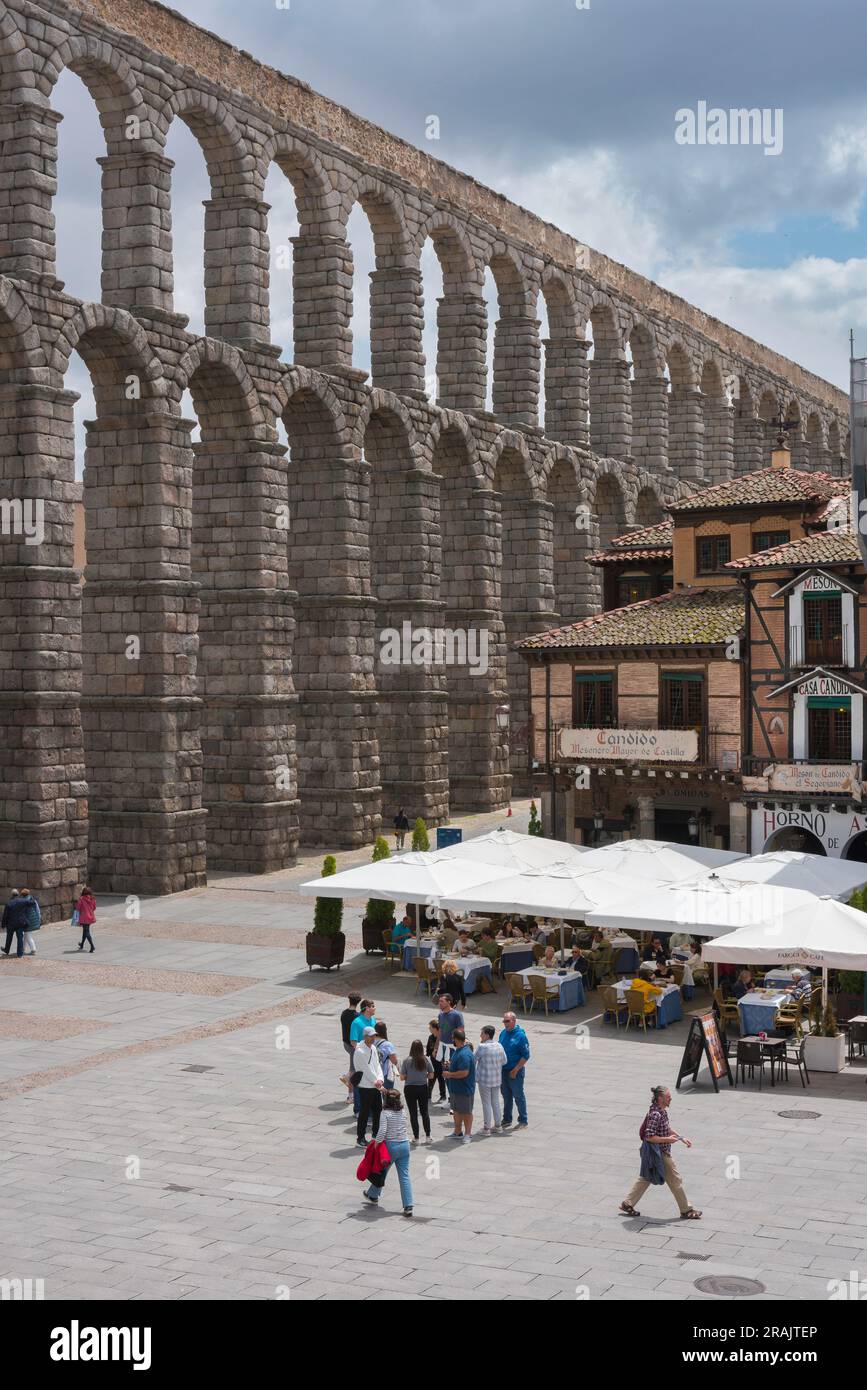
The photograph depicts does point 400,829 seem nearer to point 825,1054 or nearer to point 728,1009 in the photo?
point 728,1009

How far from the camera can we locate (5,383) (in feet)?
126

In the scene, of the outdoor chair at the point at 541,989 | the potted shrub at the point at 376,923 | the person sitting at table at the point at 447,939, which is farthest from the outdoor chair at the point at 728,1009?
the potted shrub at the point at 376,923

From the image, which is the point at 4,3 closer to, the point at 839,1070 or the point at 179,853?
the point at 179,853

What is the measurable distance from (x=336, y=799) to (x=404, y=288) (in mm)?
16970

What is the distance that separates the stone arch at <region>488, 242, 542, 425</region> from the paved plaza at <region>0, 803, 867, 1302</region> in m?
37.9

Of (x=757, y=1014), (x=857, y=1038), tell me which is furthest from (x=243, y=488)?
(x=857, y=1038)

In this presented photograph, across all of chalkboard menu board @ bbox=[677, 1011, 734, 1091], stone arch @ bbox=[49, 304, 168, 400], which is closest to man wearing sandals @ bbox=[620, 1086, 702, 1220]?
chalkboard menu board @ bbox=[677, 1011, 734, 1091]

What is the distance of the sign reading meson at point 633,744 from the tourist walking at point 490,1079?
19800 millimetres

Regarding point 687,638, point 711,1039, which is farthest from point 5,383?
point 711,1039

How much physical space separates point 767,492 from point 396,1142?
33808 millimetres

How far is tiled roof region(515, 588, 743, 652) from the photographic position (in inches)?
1646

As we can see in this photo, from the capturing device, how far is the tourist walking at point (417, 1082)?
20688 millimetres

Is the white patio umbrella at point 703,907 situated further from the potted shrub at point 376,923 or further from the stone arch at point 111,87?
the stone arch at point 111,87

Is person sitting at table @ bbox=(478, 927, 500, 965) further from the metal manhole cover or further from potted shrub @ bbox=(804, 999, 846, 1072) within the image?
the metal manhole cover
